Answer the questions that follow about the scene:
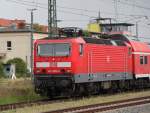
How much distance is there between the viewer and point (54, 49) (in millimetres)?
26297

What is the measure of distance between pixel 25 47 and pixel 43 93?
5314cm

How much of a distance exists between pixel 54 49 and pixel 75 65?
138cm

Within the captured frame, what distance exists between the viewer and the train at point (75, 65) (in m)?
25.8

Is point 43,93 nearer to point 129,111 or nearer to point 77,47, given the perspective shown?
point 77,47

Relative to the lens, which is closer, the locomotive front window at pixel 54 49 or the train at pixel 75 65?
the train at pixel 75 65

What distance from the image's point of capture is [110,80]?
30.1 meters

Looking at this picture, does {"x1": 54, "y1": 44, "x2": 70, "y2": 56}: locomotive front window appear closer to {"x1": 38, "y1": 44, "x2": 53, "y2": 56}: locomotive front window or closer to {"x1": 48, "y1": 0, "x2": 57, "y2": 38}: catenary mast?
{"x1": 38, "y1": 44, "x2": 53, "y2": 56}: locomotive front window

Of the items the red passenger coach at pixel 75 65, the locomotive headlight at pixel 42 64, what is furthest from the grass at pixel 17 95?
the locomotive headlight at pixel 42 64

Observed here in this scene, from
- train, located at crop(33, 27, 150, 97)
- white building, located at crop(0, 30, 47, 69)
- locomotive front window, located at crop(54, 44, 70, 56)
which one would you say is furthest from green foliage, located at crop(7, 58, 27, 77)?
locomotive front window, located at crop(54, 44, 70, 56)

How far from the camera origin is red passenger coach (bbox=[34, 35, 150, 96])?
25812 mm

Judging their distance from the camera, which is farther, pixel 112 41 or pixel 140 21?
pixel 140 21

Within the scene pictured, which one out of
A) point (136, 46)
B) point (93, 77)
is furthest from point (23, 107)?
point (136, 46)

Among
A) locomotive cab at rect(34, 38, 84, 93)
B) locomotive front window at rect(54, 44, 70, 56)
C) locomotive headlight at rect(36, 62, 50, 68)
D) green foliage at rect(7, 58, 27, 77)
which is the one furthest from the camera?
green foliage at rect(7, 58, 27, 77)

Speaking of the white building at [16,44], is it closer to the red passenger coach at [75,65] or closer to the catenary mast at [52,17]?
the catenary mast at [52,17]
